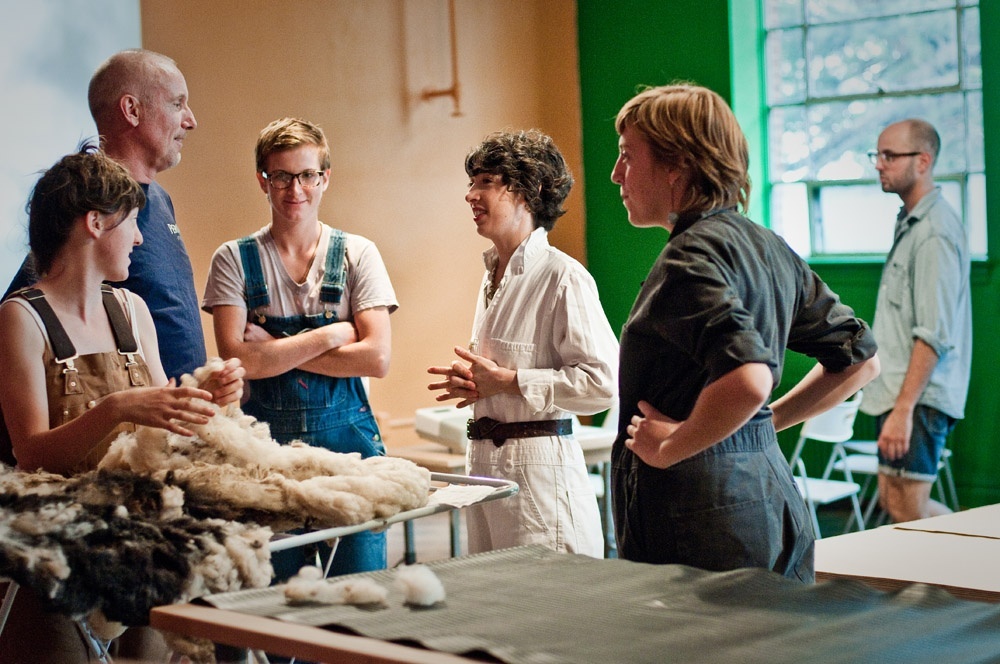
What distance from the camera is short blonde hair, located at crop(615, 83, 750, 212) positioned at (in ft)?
6.59

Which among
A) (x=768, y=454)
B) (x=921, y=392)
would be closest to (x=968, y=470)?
(x=921, y=392)

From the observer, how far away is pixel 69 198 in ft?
7.41

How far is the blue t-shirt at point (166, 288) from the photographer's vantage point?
2838 millimetres

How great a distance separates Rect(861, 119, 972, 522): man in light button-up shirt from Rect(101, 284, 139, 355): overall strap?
3.04m

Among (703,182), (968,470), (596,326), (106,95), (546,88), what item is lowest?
(968,470)

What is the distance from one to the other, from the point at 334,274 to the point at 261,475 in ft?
3.73

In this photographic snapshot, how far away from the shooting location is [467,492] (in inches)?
83.0

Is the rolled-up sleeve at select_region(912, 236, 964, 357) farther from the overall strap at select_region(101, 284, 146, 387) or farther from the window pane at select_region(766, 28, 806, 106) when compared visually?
the overall strap at select_region(101, 284, 146, 387)

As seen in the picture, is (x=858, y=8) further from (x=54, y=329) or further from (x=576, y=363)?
(x=54, y=329)

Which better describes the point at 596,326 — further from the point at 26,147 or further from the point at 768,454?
the point at 26,147

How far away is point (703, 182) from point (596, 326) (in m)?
0.83

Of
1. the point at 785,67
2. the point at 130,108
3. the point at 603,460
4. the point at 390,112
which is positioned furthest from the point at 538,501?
the point at 785,67

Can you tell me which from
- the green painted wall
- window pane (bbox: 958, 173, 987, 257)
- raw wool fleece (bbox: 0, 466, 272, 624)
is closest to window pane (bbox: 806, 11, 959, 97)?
the green painted wall

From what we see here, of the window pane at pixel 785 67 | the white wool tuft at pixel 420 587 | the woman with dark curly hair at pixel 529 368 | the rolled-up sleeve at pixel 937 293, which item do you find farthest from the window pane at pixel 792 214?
the white wool tuft at pixel 420 587
